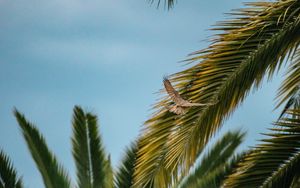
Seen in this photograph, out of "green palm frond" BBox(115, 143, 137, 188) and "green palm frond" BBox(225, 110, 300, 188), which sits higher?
"green palm frond" BBox(115, 143, 137, 188)

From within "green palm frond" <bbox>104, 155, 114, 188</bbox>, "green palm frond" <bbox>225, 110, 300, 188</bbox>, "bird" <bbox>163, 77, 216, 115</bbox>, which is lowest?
"green palm frond" <bbox>225, 110, 300, 188</bbox>

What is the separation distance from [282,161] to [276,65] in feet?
3.10

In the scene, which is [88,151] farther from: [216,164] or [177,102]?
[177,102]

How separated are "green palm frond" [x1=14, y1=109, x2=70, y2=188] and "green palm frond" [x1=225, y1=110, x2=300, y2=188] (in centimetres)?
646

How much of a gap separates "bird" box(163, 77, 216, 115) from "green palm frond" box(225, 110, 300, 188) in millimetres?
712

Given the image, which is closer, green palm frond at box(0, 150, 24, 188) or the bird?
the bird

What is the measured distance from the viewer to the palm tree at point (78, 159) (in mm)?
13188

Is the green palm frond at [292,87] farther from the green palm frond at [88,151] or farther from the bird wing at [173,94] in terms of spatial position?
the green palm frond at [88,151]

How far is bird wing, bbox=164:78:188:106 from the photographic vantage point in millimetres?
6857

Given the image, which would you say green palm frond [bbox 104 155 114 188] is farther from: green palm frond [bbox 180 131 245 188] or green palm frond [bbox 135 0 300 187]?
green palm frond [bbox 135 0 300 187]

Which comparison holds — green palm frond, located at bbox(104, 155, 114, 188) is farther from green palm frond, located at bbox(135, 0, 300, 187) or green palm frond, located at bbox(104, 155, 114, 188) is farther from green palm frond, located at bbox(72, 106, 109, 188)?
green palm frond, located at bbox(135, 0, 300, 187)

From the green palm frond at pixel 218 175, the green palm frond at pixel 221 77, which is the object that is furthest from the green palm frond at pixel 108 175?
the green palm frond at pixel 221 77

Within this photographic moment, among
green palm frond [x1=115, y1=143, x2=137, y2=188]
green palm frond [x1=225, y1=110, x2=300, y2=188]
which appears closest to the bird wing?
green palm frond [x1=225, y1=110, x2=300, y2=188]

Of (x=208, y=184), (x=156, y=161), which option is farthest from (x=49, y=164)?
(x=156, y=161)
